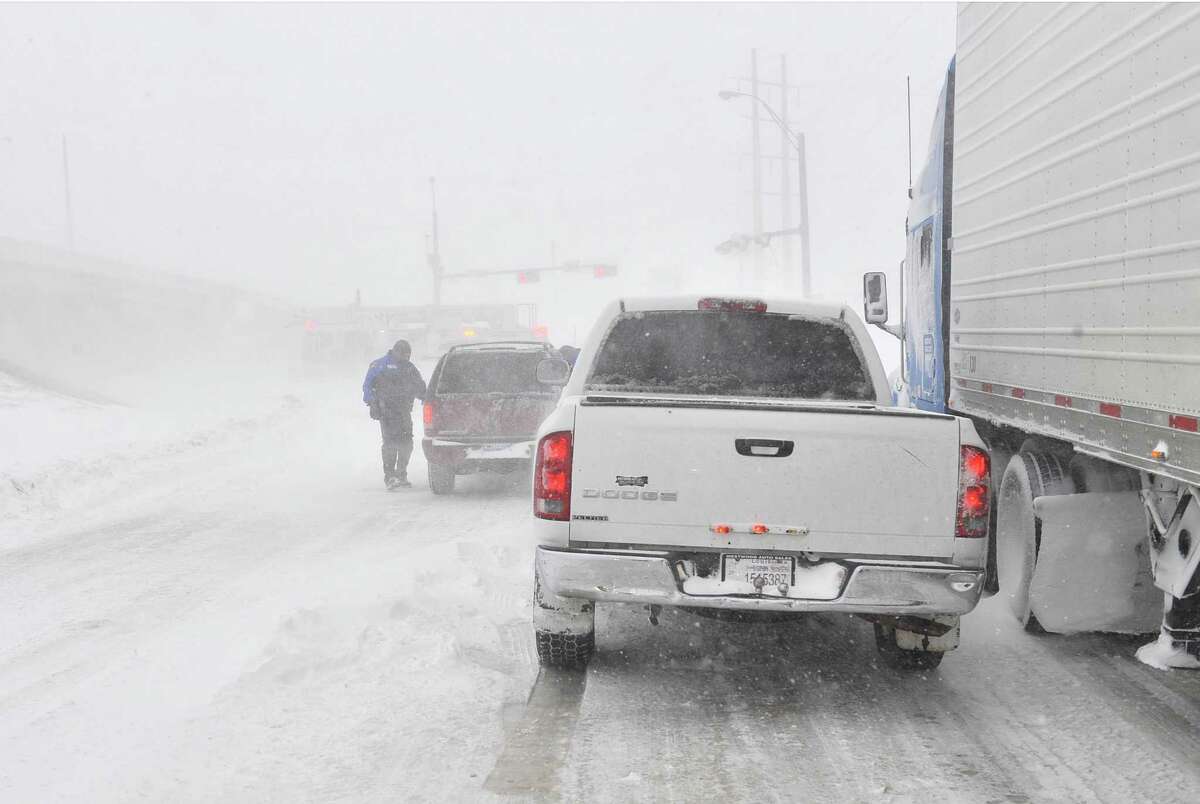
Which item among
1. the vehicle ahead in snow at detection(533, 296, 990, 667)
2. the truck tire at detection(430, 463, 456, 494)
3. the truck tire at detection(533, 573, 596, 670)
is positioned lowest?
the truck tire at detection(430, 463, 456, 494)

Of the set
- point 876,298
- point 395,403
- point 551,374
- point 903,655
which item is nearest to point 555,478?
point 903,655

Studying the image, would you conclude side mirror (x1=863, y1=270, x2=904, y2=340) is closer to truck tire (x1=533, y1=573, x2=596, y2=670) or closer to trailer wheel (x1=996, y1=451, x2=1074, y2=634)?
trailer wheel (x1=996, y1=451, x2=1074, y2=634)

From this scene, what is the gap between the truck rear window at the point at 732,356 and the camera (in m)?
6.40

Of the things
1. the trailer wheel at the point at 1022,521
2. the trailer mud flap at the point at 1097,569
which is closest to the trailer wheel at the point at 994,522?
the trailer wheel at the point at 1022,521

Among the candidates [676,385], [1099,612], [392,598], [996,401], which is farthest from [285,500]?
[1099,612]

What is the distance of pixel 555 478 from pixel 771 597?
1.04 meters

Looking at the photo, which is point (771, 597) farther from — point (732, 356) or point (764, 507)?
point (732, 356)

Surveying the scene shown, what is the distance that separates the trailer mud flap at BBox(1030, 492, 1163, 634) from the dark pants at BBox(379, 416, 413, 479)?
8785 mm

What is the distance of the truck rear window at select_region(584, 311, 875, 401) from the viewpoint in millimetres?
6398

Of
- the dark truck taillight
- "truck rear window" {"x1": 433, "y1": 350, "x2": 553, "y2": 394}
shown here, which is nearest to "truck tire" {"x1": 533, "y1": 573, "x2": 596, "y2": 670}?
the dark truck taillight

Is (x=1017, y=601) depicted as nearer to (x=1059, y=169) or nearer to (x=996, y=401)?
(x=996, y=401)

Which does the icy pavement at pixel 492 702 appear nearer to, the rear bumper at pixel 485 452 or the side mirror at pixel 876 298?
the side mirror at pixel 876 298

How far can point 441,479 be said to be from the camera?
12.6 meters

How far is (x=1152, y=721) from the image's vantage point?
477 centimetres
